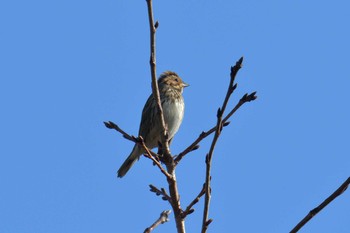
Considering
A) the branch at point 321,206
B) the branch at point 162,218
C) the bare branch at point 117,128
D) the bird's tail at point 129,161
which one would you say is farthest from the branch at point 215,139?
the bird's tail at point 129,161

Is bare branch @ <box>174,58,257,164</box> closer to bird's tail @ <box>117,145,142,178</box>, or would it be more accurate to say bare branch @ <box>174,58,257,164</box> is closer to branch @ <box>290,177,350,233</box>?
branch @ <box>290,177,350,233</box>

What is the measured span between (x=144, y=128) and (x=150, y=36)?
5.37 meters

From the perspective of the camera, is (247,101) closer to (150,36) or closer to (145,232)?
(150,36)

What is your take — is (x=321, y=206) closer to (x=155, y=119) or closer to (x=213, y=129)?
(x=213, y=129)

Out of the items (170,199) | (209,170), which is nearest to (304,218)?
(209,170)

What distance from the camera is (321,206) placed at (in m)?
2.81

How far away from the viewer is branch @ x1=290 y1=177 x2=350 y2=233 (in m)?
2.73

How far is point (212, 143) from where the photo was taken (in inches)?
124

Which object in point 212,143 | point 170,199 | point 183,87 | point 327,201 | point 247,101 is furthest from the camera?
point 183,87

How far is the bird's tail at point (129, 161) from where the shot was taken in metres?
8.70

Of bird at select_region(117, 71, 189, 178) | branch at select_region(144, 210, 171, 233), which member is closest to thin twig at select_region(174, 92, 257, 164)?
branch at select_region(144, 210, 171, 233)

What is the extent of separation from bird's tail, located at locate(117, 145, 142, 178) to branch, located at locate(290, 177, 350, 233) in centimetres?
593

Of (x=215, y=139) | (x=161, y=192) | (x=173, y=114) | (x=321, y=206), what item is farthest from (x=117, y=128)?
(x=173, y=114)

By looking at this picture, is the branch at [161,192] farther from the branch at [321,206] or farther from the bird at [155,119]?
the bird at [155,119]
